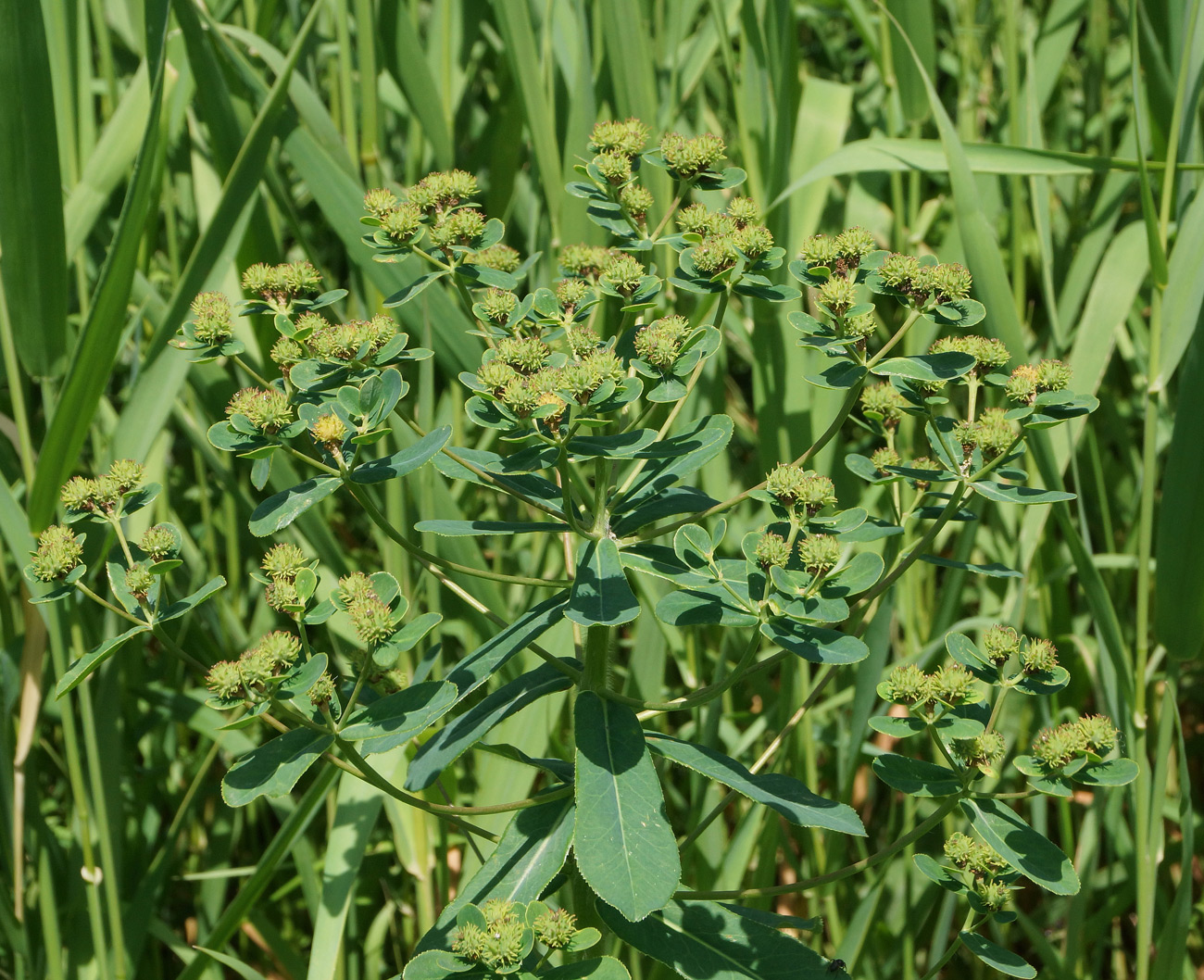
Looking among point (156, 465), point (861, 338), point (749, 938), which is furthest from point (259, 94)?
point (749, 938)

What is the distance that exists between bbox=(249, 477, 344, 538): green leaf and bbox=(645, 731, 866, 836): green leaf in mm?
426

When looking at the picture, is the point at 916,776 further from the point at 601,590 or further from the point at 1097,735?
the point at 601,590

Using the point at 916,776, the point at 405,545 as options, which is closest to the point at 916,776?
the point at 916,776

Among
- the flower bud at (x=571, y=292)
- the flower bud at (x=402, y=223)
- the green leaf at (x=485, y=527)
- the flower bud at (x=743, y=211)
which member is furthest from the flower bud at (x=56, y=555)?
the flower bud at (x=743, y=211)

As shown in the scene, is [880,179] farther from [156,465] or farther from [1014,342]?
[156,465]

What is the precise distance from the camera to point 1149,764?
1.85m

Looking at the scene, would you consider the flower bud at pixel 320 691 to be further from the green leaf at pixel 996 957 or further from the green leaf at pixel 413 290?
the green leaf at pixel 996 957

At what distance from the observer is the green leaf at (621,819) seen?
3.04 feet

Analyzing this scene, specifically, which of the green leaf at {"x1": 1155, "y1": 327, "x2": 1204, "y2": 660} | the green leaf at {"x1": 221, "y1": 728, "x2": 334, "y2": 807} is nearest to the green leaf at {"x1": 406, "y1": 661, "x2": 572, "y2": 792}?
the green leaf at {"x1": 221, "y1": 728, "x2": 334, "y2": 807}

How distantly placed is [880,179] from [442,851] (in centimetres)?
159

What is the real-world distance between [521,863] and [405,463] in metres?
0.43

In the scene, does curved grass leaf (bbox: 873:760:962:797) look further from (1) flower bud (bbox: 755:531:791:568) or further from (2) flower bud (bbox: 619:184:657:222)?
(2) flower bud (bbox: 619:184:657:222)

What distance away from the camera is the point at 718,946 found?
114cm

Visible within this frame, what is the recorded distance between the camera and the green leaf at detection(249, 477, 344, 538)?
3.32ft
